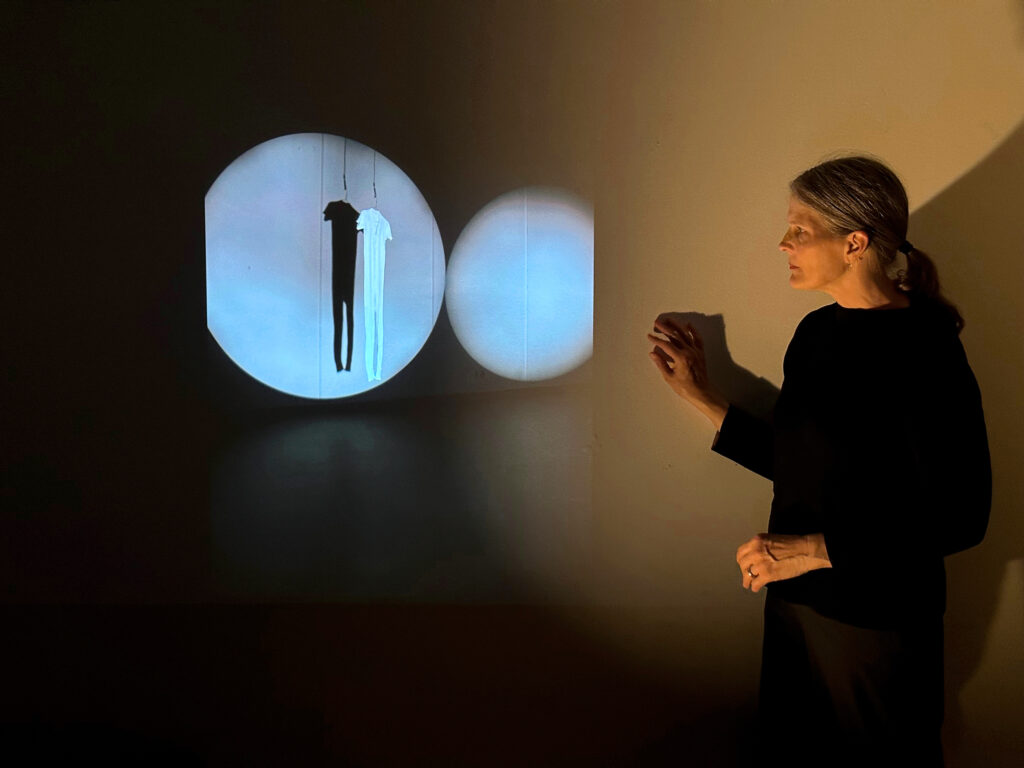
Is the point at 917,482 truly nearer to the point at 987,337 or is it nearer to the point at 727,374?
the point at 727,374

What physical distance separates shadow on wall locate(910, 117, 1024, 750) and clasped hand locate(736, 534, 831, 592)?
22.7 inches

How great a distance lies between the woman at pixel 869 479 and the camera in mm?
1071

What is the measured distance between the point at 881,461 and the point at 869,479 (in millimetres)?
35

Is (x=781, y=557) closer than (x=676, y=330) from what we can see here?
Yes

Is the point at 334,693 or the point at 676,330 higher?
the point at 676,330

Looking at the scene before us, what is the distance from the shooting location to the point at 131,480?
1506 mm

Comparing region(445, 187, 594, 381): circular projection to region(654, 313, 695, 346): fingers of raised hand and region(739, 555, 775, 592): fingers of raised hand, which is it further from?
region(739, 555, 775, 592): fingers of raised hand

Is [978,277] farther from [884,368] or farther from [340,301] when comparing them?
[340,301]

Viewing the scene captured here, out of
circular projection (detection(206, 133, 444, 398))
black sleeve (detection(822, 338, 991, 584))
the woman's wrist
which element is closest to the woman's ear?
black sleeve (detection(822, 338, 991, 584))

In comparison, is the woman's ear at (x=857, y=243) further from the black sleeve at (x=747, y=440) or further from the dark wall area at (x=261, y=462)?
the dark wall area at (x=261, y=462)

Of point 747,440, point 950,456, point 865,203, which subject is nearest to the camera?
point 950,456

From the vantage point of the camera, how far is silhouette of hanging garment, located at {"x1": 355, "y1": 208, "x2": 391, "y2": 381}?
1.46 meters

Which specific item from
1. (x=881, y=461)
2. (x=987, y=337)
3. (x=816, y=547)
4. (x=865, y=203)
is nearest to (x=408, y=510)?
(x=816, y=547)

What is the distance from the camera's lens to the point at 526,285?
147 cm
